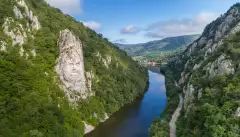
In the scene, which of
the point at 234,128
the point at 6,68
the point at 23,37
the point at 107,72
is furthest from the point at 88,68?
the point at 234,128

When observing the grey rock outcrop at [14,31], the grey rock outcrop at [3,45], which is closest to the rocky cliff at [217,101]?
the grey rock outcrop at [3,45]

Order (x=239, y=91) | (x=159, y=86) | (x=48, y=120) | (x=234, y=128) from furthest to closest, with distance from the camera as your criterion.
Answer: (x=159, y=86) < (x=48, y=120) < (x=239, y=91) < (x=234, y=128)

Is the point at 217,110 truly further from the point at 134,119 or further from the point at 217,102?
the point at 134,119

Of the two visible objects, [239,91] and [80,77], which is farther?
[80,77]

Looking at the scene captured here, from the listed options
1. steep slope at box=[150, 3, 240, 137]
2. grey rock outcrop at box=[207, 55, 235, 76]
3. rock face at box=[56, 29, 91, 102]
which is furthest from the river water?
grey rock outcrop at box=[207, 55, 235, 76]

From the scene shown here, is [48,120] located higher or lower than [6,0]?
lower

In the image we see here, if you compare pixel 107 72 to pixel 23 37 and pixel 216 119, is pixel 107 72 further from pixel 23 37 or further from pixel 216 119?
pixel 216 119

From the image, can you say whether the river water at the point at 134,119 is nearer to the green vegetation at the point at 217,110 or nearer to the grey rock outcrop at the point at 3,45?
the green vegetation at the point at 217,110

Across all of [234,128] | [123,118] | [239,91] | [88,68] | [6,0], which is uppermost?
[6,0]
